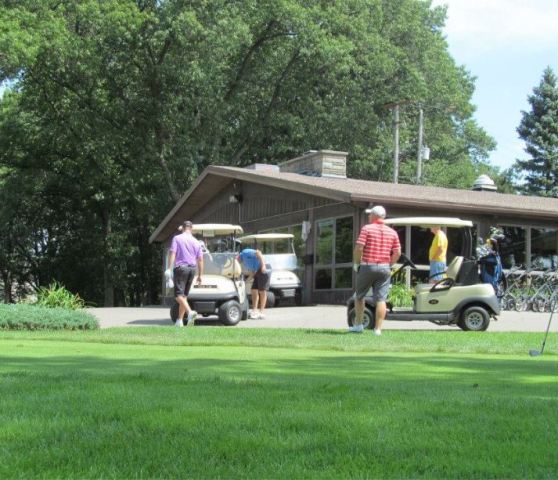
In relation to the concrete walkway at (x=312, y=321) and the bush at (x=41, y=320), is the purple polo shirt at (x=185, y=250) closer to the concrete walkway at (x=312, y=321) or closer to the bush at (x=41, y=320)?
the concrete walkway at (x=312, y=321)

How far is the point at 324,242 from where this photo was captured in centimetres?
2444

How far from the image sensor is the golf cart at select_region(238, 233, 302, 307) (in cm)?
2289

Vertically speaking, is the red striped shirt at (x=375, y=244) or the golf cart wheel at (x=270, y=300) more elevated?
the red striped shirt at (x=375, y=244)

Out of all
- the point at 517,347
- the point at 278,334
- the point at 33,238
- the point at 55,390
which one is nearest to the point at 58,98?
the point at 33,238

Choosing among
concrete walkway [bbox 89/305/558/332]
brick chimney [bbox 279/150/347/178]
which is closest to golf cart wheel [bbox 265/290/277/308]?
concrete walkway [bbox 89/305/558/332]

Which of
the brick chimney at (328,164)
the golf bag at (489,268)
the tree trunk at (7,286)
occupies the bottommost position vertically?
the tree trunk at (7,286)

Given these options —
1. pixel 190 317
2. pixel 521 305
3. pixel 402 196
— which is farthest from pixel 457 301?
pixel 402 196

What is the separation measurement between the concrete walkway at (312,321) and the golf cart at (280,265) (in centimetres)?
248

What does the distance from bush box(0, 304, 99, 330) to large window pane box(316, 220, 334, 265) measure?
1036 centimetres

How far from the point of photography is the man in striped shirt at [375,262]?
40.9 ft

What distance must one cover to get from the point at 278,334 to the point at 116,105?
82.9 feet

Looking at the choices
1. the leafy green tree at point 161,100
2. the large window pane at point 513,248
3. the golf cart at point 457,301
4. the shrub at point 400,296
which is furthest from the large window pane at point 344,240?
the leafy green tree at point 161,100

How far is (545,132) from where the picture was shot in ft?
165

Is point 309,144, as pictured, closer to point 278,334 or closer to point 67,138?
point 67,138
